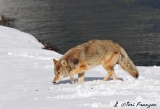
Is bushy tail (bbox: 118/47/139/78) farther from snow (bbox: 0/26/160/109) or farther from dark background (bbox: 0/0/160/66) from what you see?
dark background (bbox: 0/0/160/66)

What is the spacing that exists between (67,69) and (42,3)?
59.2 m

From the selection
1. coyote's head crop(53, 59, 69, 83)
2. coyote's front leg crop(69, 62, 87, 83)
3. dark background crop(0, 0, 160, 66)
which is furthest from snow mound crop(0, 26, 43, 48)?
coyote's front leg crop(69, 62, 87, 83)

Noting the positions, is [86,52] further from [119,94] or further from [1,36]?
[1,36]

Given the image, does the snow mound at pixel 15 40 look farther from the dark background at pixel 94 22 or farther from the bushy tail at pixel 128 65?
the bushy tail at pixel 128 65

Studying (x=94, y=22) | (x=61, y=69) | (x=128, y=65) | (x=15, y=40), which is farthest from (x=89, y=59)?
(x=94, y=22)

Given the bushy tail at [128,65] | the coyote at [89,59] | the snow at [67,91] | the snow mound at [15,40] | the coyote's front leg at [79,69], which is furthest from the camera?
the snow mound at [15,40]

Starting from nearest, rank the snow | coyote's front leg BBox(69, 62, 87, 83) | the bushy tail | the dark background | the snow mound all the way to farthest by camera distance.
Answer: the snow < coyote's front leg BBox(69, 62, 87, 83) < the bushy tail < the snow mound < the dark background

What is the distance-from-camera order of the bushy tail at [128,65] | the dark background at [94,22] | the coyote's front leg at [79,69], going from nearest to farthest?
the coyote's front leg at [79,69] < the bushy tail at [128,65] < the dark background at [94,22]

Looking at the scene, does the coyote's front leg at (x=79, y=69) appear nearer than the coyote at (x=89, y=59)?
Yes

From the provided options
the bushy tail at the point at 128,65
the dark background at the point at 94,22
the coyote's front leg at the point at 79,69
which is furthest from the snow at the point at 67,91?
the dark background at the point at 94,22

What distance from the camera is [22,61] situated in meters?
19.7

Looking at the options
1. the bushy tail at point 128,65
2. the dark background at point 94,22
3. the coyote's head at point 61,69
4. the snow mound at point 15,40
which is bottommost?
the dark background at point 94,22

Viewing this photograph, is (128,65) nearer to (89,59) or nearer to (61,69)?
(89,59)

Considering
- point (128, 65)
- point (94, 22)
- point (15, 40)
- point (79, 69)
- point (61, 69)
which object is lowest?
point (94, 22)
